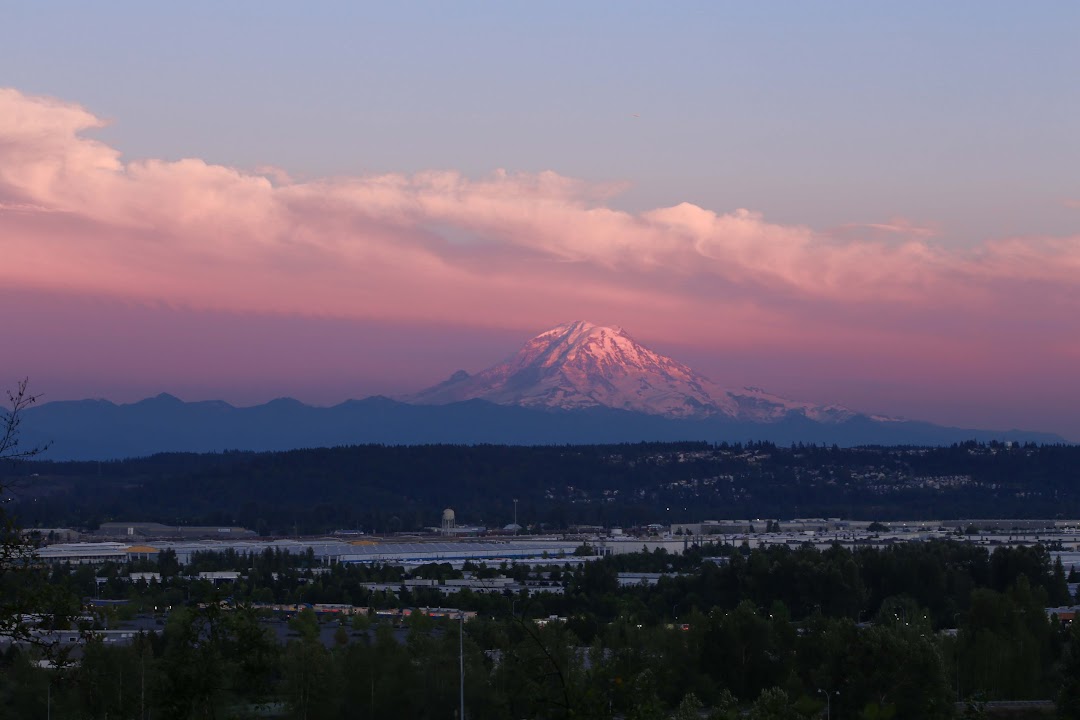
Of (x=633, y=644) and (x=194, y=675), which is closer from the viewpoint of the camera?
(x=194, y=675)

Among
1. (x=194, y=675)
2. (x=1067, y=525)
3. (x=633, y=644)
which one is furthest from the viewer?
(x=1067, y=525)

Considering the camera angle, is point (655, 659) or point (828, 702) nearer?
point (828, 702)

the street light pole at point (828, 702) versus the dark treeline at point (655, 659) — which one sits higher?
the dark treeline at point (655, 659)

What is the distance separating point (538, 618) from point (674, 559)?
41.0m

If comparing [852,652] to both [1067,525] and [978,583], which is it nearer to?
[978,583]

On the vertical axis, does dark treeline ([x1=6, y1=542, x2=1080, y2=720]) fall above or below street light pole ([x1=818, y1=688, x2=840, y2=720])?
above

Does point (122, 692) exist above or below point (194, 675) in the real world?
below

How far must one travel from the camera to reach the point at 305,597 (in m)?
91.9

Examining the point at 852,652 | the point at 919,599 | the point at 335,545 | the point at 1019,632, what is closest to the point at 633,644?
the point at 852,652

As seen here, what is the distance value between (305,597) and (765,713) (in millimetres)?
62754

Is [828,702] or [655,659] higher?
[655,659]

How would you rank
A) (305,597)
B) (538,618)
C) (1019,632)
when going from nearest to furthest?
(1019,632) < (538,618) < (305,597)

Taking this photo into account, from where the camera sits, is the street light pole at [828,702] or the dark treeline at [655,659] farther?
the street light pole at [828,702]

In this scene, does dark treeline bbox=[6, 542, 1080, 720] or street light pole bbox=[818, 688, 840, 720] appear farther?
street light pole bbox=[818, 688, 840, 720]
